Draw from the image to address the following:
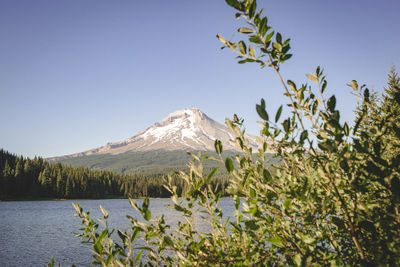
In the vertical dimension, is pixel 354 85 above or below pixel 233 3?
below

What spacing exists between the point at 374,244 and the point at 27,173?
124434 millimetres

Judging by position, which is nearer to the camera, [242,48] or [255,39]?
[255,39]

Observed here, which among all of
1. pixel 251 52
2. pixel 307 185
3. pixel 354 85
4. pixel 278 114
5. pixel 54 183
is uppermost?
pixel 251 52

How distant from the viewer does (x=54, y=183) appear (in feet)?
335

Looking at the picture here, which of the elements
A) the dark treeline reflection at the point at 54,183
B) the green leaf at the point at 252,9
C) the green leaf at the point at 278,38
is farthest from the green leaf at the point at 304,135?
the dark treeline reflection at the point at 54,183

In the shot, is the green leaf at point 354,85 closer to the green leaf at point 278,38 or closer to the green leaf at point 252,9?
the green leaf at point 278,38

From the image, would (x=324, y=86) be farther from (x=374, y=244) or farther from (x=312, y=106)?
(x=374, y=244)

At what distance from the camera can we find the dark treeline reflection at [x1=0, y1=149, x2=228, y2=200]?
313ft

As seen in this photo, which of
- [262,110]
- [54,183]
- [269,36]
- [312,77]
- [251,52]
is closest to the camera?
[262,110]

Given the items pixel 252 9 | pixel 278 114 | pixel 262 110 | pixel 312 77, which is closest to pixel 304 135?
pixel 278 114

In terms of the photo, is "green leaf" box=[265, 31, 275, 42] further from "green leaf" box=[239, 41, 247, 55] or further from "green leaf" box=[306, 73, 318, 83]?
"green leaf" box=[306, 73, 318, 83]

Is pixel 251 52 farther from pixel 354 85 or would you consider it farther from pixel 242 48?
pixel 354 85

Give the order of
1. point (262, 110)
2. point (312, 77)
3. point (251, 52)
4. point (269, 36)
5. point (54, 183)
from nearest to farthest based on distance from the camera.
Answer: point (262, 110) → point (269, 36) → point (251, 52) → point (312, 77) → point (54, 183)

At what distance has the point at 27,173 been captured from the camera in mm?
101188
